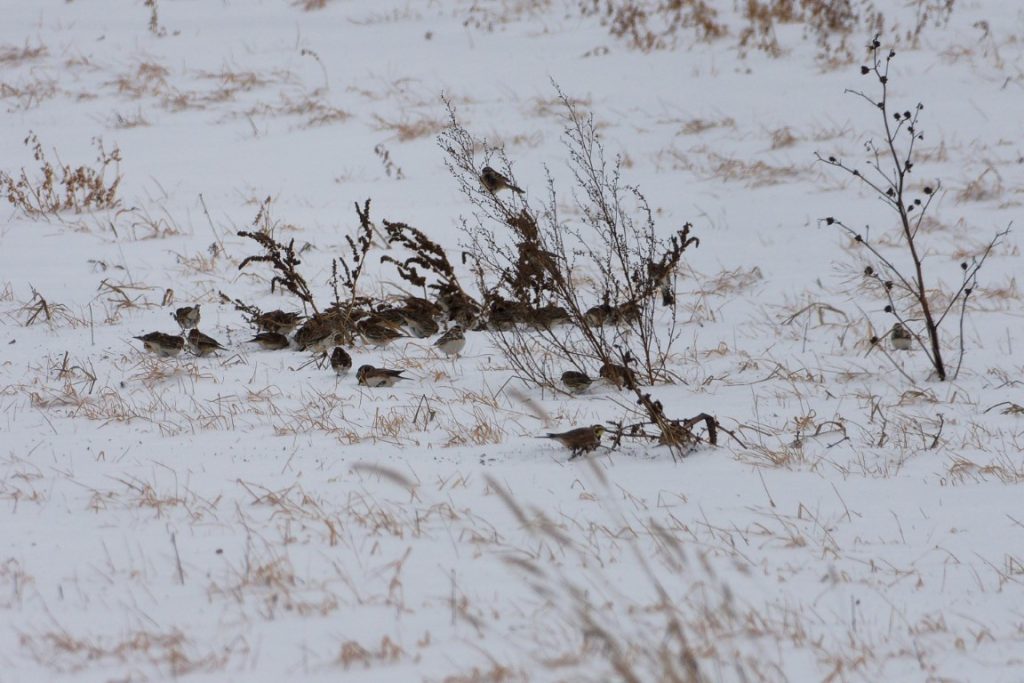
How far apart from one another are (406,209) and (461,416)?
4.76 m

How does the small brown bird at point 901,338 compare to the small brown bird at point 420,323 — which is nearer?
the small brown bird at point 901,338

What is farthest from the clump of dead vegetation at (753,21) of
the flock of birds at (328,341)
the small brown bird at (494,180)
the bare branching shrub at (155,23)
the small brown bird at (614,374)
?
the small brown bird at (614,374)

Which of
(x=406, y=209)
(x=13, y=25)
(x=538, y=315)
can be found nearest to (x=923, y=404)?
(x=538, y=315)

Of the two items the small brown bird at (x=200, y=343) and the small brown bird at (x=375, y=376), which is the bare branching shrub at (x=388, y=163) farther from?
the small brown bird at (x=375, y=376)

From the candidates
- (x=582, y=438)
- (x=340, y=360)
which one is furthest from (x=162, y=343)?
(x=582, y=438)

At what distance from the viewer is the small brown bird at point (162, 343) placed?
18.1 ft

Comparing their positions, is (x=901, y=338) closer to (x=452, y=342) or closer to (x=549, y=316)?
Answer: (x=549, y=316)

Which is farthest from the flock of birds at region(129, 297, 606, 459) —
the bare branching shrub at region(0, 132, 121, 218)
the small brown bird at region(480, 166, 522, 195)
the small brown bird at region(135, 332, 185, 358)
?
the bare branching shrub at region(0, 132, 121, 218)

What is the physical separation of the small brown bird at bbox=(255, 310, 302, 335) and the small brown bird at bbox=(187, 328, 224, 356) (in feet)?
1.02

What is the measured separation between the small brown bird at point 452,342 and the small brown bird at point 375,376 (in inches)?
19.1

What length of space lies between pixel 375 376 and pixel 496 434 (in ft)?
3.19

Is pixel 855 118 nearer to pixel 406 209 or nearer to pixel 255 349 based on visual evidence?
pixel 406 209

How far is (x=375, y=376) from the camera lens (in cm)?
501

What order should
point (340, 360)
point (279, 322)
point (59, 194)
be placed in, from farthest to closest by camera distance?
point (59, 194) → point (279, 322) → point (340, 360)
